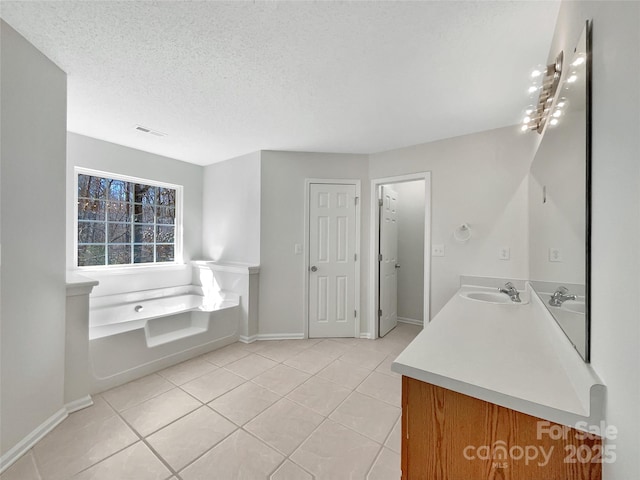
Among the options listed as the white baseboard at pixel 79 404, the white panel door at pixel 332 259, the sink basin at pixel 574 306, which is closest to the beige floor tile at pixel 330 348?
the white panel door at pixel 332 259

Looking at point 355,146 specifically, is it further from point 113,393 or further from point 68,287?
point 113,393

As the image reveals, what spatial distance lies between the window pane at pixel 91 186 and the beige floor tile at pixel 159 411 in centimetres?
252

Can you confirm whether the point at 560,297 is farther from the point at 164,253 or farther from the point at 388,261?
the point at 164,253

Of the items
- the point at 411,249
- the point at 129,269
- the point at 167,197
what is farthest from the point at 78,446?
the point at 411,249

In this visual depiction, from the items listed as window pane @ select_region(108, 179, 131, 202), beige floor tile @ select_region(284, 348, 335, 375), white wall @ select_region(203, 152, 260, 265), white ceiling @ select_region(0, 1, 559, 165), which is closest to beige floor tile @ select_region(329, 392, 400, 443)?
beige floor tile @ select_region(284, 348, 335, 375)

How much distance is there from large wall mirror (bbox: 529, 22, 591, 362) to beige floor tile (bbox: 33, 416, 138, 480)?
2329 millimetres

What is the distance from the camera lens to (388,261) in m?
3.54

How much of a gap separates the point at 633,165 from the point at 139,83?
262cm

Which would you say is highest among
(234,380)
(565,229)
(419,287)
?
(565,229)

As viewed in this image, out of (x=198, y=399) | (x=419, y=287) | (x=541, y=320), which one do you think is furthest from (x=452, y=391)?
(x=419, y=287)

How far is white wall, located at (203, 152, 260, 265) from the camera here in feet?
11.0

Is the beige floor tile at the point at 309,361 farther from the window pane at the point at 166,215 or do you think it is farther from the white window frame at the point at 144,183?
the window pane at the point at 166,215

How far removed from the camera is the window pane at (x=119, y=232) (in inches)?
128

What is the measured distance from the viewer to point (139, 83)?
1910 millimetres
